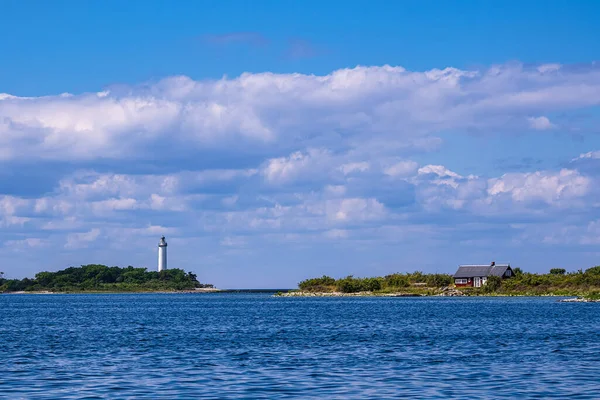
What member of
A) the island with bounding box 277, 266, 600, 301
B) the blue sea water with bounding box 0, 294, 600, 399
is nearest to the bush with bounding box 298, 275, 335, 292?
the island with bounding box 277, 266, 600, 301

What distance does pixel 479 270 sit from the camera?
168750 mm

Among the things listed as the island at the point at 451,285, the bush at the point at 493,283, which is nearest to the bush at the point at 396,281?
the island at the point at 451,285

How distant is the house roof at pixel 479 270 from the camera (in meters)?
165

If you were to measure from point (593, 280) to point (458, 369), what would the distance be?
116974 mm

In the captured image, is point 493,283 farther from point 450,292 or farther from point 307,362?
point 307,362

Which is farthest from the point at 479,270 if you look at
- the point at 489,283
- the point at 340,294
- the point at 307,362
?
the point at 307,362

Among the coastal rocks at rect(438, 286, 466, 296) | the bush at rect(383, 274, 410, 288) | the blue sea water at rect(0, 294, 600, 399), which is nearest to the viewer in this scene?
the blue sea water at rect(0, 294, 600, 399)

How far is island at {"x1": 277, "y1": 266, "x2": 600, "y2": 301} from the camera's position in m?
150

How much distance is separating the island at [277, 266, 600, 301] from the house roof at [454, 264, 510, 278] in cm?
202

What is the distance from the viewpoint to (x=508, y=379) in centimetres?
3288

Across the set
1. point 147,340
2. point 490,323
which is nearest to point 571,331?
point 490,323

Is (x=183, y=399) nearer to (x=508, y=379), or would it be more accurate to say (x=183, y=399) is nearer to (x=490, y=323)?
(x=508, y=379)

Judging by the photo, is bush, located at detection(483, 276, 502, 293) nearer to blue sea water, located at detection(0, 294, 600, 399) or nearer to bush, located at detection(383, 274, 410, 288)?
bush, located at detection(383, 274, 410, 288)

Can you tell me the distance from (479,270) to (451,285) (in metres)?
8.15
